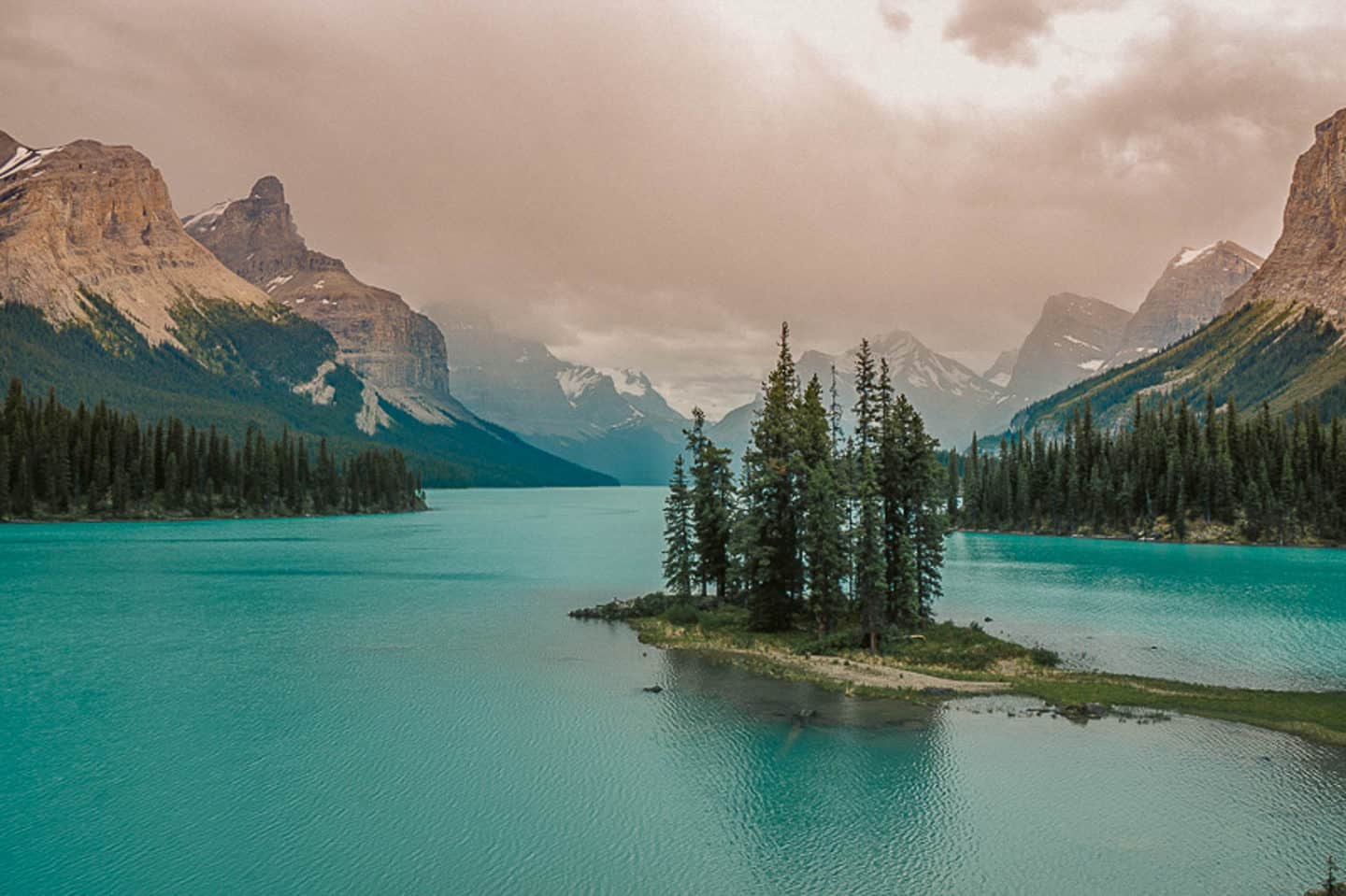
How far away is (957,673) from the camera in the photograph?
40.7 meters

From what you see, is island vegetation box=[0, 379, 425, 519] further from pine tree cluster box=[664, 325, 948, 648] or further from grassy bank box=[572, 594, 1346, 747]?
pine tree cluster box=[664, 325, 948, 648]

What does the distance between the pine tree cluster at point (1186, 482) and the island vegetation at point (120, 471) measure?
531 ft

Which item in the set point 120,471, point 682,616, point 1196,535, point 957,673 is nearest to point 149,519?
point 120,471

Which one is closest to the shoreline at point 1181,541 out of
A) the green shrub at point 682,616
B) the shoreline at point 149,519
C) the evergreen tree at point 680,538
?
the evergreen tree at point 680,538

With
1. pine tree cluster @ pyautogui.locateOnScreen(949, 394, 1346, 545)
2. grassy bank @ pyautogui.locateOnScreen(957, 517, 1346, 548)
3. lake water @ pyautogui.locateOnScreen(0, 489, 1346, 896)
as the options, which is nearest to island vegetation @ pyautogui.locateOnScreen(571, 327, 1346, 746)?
lake water @ pyautogui.locateOnScreen(0, 489, 1346, 896)

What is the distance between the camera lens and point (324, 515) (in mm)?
192250

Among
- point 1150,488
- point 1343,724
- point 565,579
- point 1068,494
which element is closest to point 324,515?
point 565,579

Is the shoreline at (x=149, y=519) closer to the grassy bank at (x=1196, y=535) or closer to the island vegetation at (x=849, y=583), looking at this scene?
the island vegetation at (x=849, y=583)

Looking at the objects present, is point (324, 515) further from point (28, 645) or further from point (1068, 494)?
point (1068, 494)

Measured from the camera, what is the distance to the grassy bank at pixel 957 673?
33.4m

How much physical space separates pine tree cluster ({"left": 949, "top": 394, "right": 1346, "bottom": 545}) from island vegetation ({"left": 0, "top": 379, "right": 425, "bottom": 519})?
162m

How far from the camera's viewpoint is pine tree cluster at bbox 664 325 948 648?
158 feet

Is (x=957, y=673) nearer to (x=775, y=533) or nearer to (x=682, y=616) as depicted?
(x=775, y=533)

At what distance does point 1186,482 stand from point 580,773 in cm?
15453
